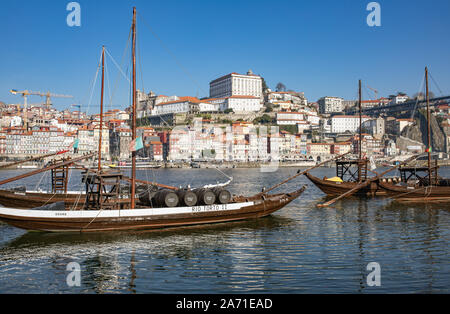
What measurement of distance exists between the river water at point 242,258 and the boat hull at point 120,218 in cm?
46

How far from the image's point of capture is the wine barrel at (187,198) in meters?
19.3

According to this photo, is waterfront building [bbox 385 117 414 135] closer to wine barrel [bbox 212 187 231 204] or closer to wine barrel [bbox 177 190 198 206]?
wine barrel [bbox 212 187 231 204]

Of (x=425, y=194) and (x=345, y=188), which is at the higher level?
(x=345, y=188)

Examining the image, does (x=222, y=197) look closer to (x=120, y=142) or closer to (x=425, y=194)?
(x=425, y=194)

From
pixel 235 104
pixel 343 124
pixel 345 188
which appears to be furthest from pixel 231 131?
pixel 345 188

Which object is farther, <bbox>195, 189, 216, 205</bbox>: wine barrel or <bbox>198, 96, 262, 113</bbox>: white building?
<bbox>198, 96, 262, 113</bbox>: white building

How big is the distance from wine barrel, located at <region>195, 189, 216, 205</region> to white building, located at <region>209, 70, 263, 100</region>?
518ft

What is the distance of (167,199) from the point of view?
62.0ft

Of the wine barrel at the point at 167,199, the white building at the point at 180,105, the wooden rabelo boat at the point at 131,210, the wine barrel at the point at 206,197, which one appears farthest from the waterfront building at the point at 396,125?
the wine barrel at the point at 167,199

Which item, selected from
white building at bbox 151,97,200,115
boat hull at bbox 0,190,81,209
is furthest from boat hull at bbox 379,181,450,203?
white building at bbox 151,97,200,115

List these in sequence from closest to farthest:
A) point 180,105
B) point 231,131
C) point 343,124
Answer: point 231,131
point 180,105
point 343,124

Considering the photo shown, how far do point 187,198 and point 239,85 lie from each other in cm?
16187

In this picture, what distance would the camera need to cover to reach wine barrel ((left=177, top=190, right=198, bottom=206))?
761 inches
